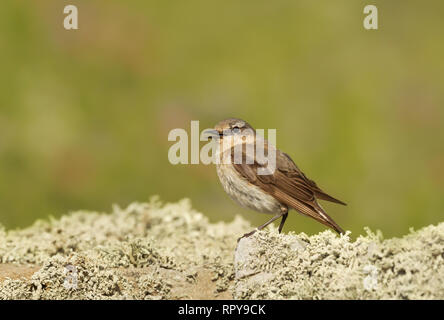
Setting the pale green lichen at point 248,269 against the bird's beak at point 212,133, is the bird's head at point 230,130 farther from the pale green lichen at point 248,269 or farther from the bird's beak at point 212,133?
the pale green lichen at point 248,269

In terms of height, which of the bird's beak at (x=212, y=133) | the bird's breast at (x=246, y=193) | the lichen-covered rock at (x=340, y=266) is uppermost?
the bird's beak at (x=212, y=133)

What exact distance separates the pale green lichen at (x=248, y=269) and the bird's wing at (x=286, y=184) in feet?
1.77

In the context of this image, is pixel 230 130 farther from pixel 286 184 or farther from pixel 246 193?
pixel 286 184

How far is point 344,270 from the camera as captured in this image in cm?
529

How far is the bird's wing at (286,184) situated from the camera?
6.56 meters

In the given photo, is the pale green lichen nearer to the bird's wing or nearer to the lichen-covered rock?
the lichen-covered rock

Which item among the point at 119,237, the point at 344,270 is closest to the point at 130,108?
the point at 119,237

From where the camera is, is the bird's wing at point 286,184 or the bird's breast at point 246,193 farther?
the bird's breast at point 246,193

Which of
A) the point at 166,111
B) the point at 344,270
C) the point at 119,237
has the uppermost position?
the point at 166,111

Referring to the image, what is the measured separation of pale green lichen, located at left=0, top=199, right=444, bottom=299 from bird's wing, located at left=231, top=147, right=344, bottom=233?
540 millimetres

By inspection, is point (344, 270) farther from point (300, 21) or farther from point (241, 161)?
point (300, 21)

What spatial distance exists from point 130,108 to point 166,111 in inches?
26.2

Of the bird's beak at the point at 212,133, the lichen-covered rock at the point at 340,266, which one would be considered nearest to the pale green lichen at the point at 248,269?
the lichen-covered rock at the point at 340,266

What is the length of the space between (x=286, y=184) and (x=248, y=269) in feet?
3.94
